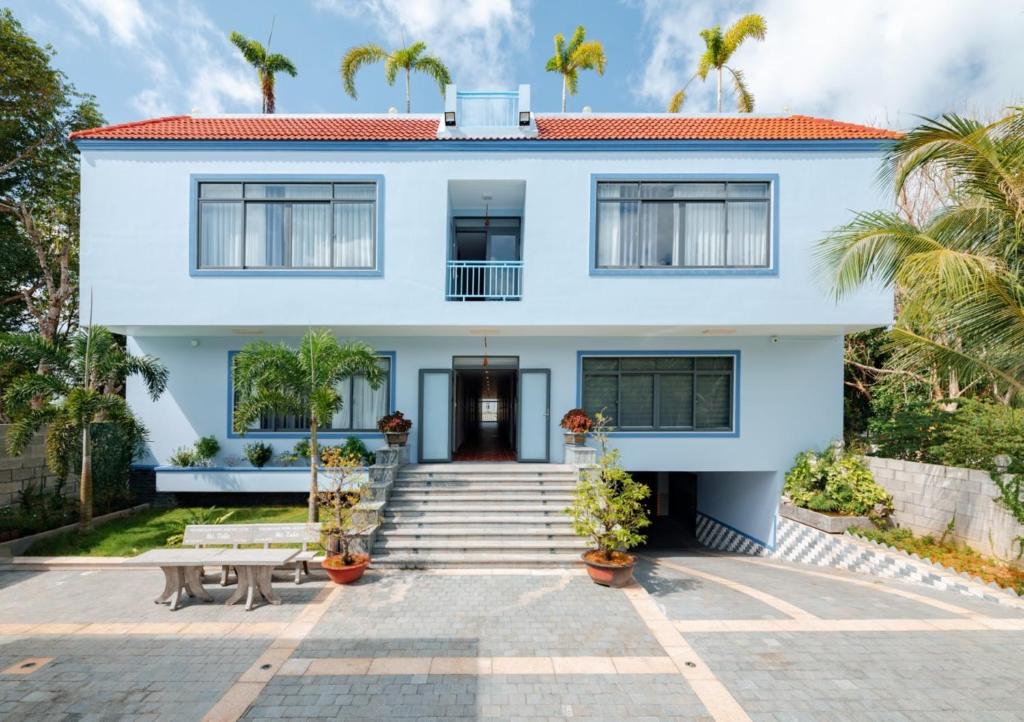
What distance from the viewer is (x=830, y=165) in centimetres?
951

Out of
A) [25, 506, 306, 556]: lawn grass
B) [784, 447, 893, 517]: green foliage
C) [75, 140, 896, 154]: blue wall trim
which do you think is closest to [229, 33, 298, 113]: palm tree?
[75, 140, 896, 154]: blue wall trim

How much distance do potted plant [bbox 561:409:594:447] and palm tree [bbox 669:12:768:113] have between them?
44.1 feet

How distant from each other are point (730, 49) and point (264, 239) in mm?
18311

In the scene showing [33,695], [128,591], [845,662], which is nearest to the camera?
[33,695]

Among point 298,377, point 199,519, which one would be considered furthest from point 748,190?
point 199,519

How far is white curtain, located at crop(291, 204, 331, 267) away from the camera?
9.89 meters

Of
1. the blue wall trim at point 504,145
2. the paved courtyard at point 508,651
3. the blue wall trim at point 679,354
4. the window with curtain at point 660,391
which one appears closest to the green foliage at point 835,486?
the blue wall trim at point 679,354

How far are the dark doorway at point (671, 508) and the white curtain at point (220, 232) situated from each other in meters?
12.3

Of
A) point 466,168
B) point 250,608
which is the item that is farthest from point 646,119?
point 250,608

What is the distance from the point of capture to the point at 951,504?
8.09 m

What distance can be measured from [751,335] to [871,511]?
4.39 meters

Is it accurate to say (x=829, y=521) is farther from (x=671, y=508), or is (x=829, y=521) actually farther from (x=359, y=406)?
(x=359, y=406)

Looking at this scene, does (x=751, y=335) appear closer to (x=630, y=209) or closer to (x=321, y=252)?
(x=630, y=209)

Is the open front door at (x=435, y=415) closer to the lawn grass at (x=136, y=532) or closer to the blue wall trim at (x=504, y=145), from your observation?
the lawn grass at (x=136, y=532)
